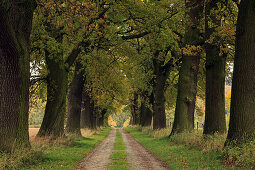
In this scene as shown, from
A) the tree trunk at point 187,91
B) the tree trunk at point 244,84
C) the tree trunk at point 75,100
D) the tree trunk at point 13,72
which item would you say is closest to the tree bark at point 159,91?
the tree trunk at point 187,91

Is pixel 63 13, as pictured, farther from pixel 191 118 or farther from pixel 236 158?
pixel 191 118

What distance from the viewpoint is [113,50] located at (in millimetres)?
22000

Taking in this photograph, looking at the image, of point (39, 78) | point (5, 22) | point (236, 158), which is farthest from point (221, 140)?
point (39, 78)

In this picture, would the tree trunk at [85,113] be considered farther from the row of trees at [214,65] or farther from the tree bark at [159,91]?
the tree bark at [159,91]

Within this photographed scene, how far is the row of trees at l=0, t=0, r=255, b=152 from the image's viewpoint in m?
9.80

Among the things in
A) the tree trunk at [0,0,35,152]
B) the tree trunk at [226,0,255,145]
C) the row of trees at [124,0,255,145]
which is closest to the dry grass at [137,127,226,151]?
the row of trees at [124,0,255,145]

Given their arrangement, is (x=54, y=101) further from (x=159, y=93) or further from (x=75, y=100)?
(x=159, y=93)

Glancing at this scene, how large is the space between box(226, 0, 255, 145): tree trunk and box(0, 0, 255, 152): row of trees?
1.4 inches

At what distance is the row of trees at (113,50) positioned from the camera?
9.80 m

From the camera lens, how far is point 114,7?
587 inches

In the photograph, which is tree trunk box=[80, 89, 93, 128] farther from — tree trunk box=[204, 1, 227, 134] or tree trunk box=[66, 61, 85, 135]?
tree trunk box=[204, 1, 227, 134]

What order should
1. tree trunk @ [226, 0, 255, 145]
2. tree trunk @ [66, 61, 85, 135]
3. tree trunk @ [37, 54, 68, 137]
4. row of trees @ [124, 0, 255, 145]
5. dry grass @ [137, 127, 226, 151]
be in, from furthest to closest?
1. tree trunk @ [66, 61, 85, 135]
2. tree trunk @ [37, 54, 68, 137]
3. dry grass @ [137, 127, 226, 151]
4. row of trees @ [124, 0, 255, 145]
5. tree trunk @ [226, 0, 255, 145]

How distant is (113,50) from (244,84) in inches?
542

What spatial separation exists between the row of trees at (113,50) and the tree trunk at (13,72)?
0.04m
